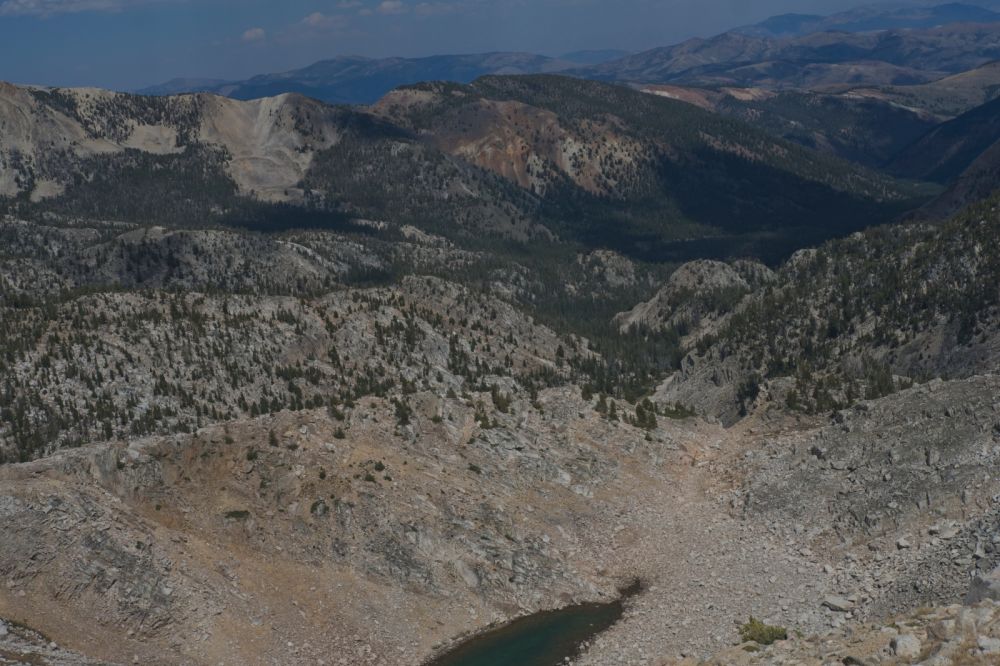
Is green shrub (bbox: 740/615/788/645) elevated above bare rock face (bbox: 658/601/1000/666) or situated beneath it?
situated beneath

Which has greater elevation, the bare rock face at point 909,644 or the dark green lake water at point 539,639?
the bare rock face at point 909,644

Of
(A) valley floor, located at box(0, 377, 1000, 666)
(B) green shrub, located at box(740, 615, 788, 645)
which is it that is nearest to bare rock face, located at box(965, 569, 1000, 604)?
(B) green shrub, located at box(740, 615, 788, 645)

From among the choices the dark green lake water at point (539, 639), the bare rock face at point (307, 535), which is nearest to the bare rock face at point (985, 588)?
the dark green lake water at point (539, 639)

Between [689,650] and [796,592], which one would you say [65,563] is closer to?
[689,650]

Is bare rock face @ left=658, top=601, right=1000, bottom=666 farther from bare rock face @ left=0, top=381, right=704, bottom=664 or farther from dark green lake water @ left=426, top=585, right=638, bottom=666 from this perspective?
bare rock face @ left=0, top=381, right=704, bottom=664

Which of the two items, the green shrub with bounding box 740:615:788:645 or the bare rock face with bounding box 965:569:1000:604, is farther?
the green shrub with bounding box 740:615:788:645

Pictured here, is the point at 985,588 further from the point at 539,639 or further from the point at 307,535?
the point at 307,535

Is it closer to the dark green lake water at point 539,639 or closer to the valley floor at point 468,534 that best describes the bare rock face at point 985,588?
the valley floor at point 468,534

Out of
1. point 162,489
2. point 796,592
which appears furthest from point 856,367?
point 162,489
